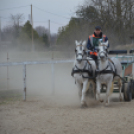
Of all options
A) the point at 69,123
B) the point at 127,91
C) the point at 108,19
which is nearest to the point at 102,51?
the point at 127,91

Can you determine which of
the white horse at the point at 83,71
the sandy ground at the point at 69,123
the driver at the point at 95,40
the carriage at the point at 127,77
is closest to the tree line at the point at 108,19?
the carriage at the point at 127,77

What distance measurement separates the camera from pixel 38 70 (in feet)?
71.0

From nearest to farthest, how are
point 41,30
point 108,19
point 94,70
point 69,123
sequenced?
1. point 69,123
2. point 94,70
3. point 108,19
4. point 41,30

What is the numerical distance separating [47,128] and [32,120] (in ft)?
2.75

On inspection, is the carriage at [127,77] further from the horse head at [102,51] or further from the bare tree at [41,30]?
the bare tree at [41,30]

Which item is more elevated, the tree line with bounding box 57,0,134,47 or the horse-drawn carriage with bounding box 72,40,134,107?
the tree line with bounding box 57,0,134,47

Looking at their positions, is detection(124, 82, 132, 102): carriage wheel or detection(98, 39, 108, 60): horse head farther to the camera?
detection(124, 82, 132, 102): carriage wheel

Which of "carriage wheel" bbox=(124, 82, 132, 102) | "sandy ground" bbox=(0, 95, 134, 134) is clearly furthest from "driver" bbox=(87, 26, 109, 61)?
"sandy ground" bbox=(0, 95, 134, 134)

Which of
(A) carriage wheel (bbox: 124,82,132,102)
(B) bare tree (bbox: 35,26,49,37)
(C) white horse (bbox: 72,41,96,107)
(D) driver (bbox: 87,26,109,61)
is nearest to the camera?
(C) white horse (bbox: 72,41,96,107)

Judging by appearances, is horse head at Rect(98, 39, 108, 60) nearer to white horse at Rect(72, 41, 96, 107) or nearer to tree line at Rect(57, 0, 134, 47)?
white horse at Rect(72, 41, 96, 107)

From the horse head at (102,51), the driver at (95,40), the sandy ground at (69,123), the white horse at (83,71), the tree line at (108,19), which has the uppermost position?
the tree line at (108,19)

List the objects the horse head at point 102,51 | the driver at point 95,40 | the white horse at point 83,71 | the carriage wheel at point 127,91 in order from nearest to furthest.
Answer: the horse head at point 102,51
the white horse at point 83,71
the driver at point 95,40
the carriage wheel at point 127,91

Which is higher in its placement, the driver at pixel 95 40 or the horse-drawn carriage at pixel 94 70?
the driver at pixel 95 40

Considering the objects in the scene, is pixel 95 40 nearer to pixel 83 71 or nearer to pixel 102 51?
pixel 102 51
